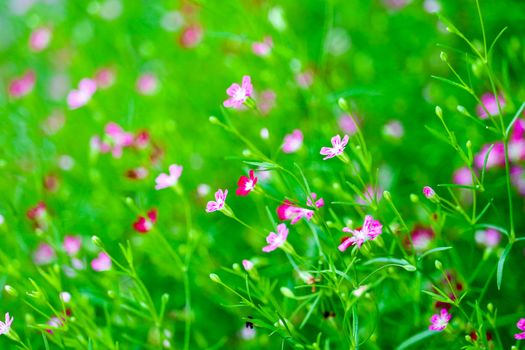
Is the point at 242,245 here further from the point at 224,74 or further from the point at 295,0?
the point at 295,0

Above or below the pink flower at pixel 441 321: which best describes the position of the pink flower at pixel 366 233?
above

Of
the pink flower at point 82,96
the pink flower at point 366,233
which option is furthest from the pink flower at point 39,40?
the pink flower at point 366,233

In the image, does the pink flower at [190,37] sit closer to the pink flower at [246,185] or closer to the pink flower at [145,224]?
the pink flower at [145,224]

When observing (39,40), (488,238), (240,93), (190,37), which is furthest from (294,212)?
(39,40)

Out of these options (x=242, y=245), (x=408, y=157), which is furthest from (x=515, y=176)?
(x=242, y=245)

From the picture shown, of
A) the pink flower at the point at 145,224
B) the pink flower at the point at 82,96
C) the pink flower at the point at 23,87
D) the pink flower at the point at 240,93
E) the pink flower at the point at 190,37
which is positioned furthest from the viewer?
the pink flower at the point at 190,37
